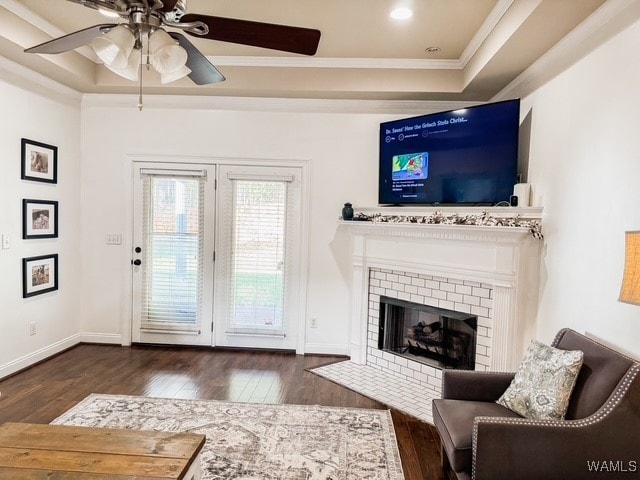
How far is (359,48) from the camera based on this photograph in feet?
11.7

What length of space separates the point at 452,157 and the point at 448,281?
1.08 metres

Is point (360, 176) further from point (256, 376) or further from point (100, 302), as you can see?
point (100, 302)

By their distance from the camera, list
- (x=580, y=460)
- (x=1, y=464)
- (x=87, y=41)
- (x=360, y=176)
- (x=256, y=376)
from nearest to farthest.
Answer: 1. (x=1, y=464)
2. (x=580, y=460)
3. (x=87, y=41)
4. (x=256, y=376)
5. (x=360, y=176)

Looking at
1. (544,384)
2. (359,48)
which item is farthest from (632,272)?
(359,48)

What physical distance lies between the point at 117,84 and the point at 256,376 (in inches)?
123

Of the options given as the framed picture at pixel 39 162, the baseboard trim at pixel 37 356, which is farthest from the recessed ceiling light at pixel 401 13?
the baseboard trim at pixel 37 356

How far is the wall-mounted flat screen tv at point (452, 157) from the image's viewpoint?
10.8 feet

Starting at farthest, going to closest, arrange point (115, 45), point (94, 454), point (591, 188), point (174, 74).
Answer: point (591, 188) → point (174, 74) → point (115, 45) → point (94, 454)

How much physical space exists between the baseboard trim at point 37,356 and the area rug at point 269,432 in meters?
1.00

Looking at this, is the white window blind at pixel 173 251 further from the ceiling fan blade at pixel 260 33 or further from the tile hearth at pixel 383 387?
the ceiling fan blade at pixel 260 33

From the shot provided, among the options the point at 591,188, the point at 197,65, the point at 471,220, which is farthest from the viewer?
the point at 471,220

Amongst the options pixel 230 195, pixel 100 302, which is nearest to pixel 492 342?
pixel 230 195

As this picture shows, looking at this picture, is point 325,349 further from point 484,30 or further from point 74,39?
point 74,39

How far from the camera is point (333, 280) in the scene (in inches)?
173
